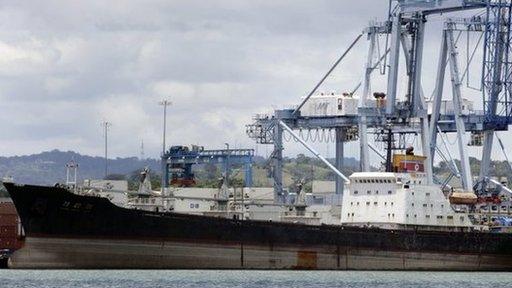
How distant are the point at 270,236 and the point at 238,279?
38.2ft

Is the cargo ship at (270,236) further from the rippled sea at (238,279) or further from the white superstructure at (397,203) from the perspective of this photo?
the rippled sea at (238,279)

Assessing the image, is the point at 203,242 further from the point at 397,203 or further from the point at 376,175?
the point at 397,203

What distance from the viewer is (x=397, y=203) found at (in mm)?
101062

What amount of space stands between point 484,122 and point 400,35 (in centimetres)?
1005

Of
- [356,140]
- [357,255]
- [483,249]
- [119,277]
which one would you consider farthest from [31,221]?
[356,140]

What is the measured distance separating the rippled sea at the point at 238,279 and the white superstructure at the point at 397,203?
5.43 m


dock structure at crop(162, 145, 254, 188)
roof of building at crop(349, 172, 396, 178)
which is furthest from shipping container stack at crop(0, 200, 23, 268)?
roof of building at crop(349, 172, 396, 178)

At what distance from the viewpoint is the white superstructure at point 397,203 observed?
3971 inches

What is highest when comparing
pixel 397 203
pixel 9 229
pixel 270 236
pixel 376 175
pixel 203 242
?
pixel 376 175

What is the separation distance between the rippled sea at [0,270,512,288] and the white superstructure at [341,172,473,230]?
5.43 meters

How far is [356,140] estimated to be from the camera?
123250 millimetres

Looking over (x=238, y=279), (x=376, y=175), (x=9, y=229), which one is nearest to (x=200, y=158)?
(x=9, y=229)

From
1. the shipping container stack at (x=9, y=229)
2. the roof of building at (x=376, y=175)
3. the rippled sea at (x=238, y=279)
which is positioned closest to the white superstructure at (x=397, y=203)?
the roof of building at (x=376, y=175)

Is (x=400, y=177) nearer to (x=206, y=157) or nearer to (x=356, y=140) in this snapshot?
(x=356, y=140)
